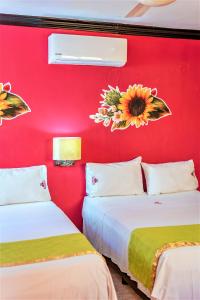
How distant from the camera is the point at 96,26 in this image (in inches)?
152

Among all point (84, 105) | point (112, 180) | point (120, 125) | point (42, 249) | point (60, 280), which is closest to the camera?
point (60, 280)

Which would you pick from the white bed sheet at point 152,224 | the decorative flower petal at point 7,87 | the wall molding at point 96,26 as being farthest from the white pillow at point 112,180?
the wall molding at point 96,26

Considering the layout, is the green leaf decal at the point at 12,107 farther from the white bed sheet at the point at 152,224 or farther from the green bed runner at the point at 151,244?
the green bed runner at the point at 151,244

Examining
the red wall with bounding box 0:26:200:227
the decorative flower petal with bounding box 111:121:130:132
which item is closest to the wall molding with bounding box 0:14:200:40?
the red wall with bounding box 0:26:200:227

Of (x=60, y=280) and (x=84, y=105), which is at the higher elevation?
(x=84, y=105)

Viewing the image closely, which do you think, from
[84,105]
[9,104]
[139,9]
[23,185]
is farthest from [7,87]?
[139,9]

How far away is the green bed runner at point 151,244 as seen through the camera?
2541mm

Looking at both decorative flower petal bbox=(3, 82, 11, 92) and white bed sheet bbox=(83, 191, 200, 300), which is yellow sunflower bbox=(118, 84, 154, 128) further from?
decorative flower petal bbox=(3, 82, 11, 92)

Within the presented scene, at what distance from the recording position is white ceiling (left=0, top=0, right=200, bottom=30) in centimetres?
320

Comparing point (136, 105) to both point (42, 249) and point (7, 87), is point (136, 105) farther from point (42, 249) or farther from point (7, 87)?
point (42, 249)

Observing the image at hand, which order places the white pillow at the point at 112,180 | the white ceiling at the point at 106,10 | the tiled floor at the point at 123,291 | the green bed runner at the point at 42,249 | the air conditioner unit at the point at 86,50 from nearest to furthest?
the green bed runner at the point at 42,249, the tiled floor at the point at 123,291, the white ceiling at the point at 106,10, the air conditioner unit at the point at 86,50, the white pillow at the point at 112,180

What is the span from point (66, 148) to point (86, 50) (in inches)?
39.1

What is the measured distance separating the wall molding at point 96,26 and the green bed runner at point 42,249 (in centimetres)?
218

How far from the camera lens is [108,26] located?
3900 mm
